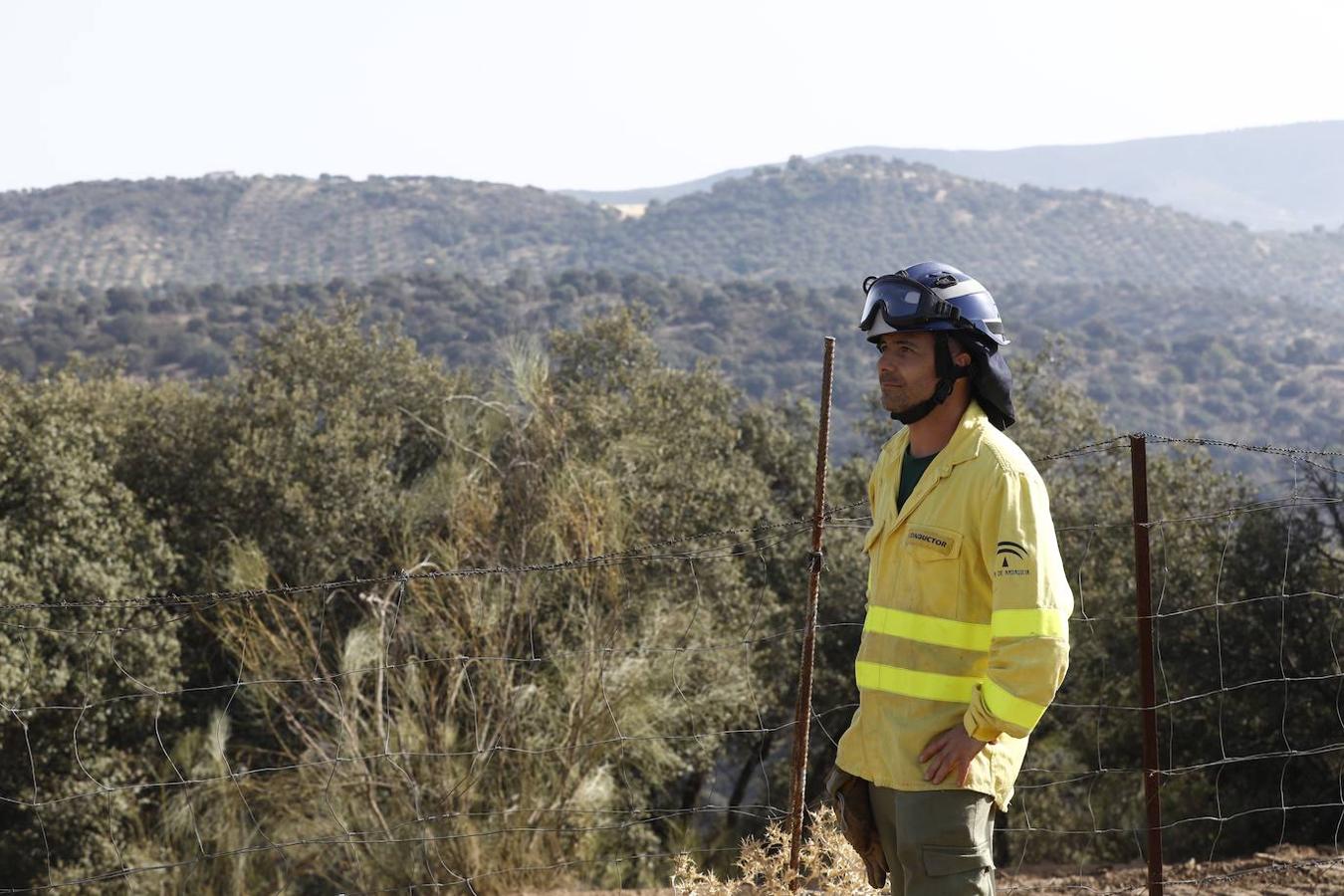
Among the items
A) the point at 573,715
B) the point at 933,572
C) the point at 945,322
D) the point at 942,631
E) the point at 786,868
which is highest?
the point at 945,322

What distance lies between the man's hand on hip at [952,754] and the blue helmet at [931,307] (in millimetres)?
819

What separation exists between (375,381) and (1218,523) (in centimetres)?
1201

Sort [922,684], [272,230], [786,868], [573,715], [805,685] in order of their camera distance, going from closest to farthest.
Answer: [922,684] → [805,685] → [786,868] → [573,715] → [272,230]

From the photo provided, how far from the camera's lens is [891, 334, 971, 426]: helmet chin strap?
9.35ft

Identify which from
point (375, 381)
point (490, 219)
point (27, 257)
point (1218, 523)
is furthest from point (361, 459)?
point (490, 219)

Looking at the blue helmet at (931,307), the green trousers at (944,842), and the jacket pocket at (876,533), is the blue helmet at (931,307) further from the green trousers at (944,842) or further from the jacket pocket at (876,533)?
the green trousers at (944,842)

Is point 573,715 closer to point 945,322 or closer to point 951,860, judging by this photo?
point 951,860

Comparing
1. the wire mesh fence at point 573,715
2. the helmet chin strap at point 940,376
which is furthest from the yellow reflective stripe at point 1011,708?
the wire mesh fence at point 573,715

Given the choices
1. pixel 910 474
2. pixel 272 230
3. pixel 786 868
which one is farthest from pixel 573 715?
pixel 272 230

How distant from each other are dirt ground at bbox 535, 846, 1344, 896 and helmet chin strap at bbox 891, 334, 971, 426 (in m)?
3.19

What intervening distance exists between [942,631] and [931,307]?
67cm

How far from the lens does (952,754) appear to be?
262 cm

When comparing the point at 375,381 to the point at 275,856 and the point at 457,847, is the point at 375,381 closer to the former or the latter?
the point at 275,856

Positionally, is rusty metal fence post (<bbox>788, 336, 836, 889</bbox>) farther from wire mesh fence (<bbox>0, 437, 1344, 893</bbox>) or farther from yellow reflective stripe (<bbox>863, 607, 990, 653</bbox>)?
wire mesh fence (<bbox>0, 437, 1344, 893</bbox>)
